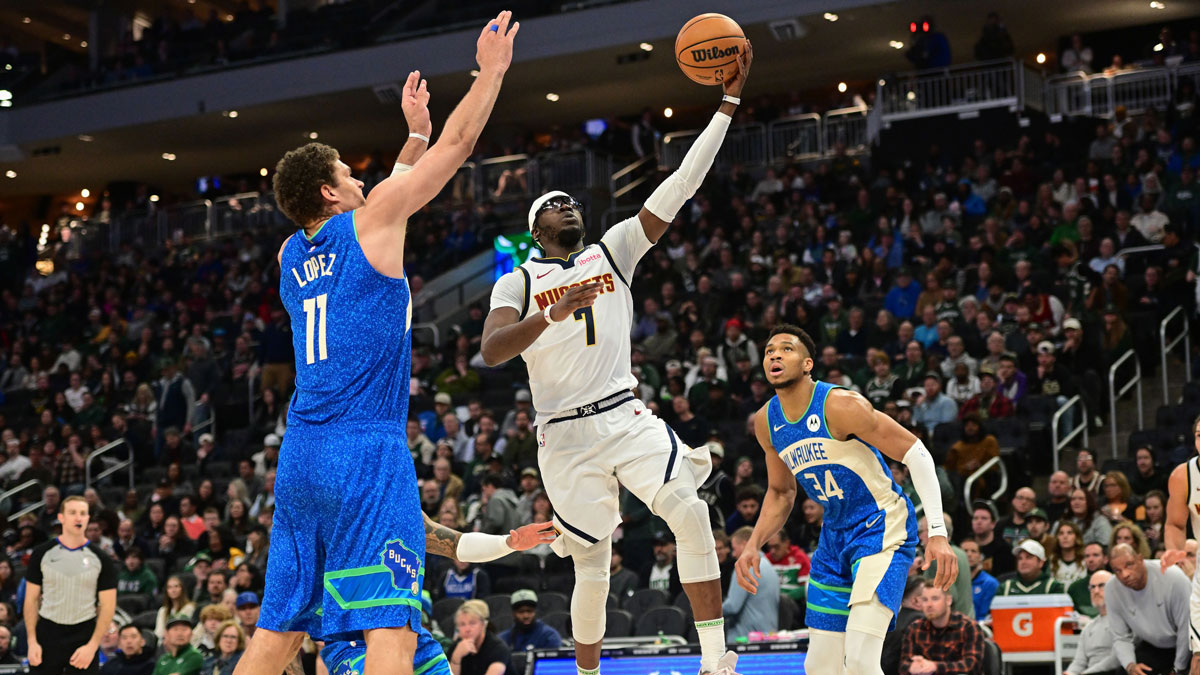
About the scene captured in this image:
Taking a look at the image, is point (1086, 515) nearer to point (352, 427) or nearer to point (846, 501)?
point (846, 501)

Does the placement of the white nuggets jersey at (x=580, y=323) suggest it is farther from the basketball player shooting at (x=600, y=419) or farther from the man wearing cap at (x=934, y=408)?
the man wearing cap at (x=934, y=408)

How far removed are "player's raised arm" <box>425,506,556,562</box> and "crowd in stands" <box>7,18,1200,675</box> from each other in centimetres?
341

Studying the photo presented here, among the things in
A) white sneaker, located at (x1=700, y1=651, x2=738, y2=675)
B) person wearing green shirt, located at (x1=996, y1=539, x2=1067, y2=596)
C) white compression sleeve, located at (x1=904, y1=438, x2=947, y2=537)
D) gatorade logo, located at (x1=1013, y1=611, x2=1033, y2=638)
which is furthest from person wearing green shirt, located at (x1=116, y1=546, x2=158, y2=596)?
white compression sleeve, located at (x1=904, y1=438, x2=947, y2=537)

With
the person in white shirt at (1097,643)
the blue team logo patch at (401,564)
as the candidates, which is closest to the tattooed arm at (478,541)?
the blue team logo patch at (401,564)

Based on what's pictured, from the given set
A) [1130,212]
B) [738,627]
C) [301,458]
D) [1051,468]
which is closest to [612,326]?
[301,458]

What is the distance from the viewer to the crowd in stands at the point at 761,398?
12.7 metres

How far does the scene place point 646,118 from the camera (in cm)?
2883

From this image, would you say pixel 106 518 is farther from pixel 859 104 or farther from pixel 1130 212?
pixel 859 104

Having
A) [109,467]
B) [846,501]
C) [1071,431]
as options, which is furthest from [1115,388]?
[109,467]

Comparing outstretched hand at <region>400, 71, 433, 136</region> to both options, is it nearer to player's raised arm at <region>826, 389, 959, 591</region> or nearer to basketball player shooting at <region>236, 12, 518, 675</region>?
basketball player shooting at <region>236, 12, 518, 675</region>

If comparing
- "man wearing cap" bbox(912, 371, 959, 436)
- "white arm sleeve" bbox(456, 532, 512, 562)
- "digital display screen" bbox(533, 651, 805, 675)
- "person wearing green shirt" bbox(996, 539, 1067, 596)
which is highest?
"man wearing cap" bbox(912, 371, 959, 436)

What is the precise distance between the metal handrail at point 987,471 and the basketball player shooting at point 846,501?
6.95 metres

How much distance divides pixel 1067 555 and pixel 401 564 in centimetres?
909

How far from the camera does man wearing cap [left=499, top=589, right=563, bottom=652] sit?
41.0ft
